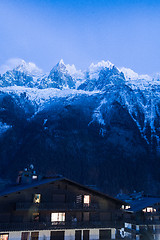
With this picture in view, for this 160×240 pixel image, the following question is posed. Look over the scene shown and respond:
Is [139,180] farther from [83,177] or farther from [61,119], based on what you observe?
[61,119]

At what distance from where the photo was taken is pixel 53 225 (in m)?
29.5

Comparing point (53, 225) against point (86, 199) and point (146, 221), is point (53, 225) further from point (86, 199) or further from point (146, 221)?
point (146, 221)

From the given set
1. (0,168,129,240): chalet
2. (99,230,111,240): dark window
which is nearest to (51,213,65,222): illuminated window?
(0,168,129,240): chalet

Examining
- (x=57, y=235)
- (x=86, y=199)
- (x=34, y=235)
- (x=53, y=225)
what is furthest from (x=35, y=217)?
(x=86, y=199)

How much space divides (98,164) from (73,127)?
29029mm

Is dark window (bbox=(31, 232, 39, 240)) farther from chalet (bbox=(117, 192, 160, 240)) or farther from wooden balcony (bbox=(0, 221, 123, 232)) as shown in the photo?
chalet (bbox=(117, 192, 160, 240))

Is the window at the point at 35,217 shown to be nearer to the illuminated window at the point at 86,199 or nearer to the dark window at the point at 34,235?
the dark window at the point at 34,235

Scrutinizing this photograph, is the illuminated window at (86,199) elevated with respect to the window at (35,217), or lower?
elevated

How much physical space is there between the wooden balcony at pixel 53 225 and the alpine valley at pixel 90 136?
85495mm

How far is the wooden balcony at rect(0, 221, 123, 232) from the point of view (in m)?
27.6

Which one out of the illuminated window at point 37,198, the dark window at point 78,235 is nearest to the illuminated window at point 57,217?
the dark window at point 78,235

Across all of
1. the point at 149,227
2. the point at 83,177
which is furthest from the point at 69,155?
the point at 149,227

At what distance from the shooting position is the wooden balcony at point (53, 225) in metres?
27.6

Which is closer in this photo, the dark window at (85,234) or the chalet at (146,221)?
the dark window at (85,234)
